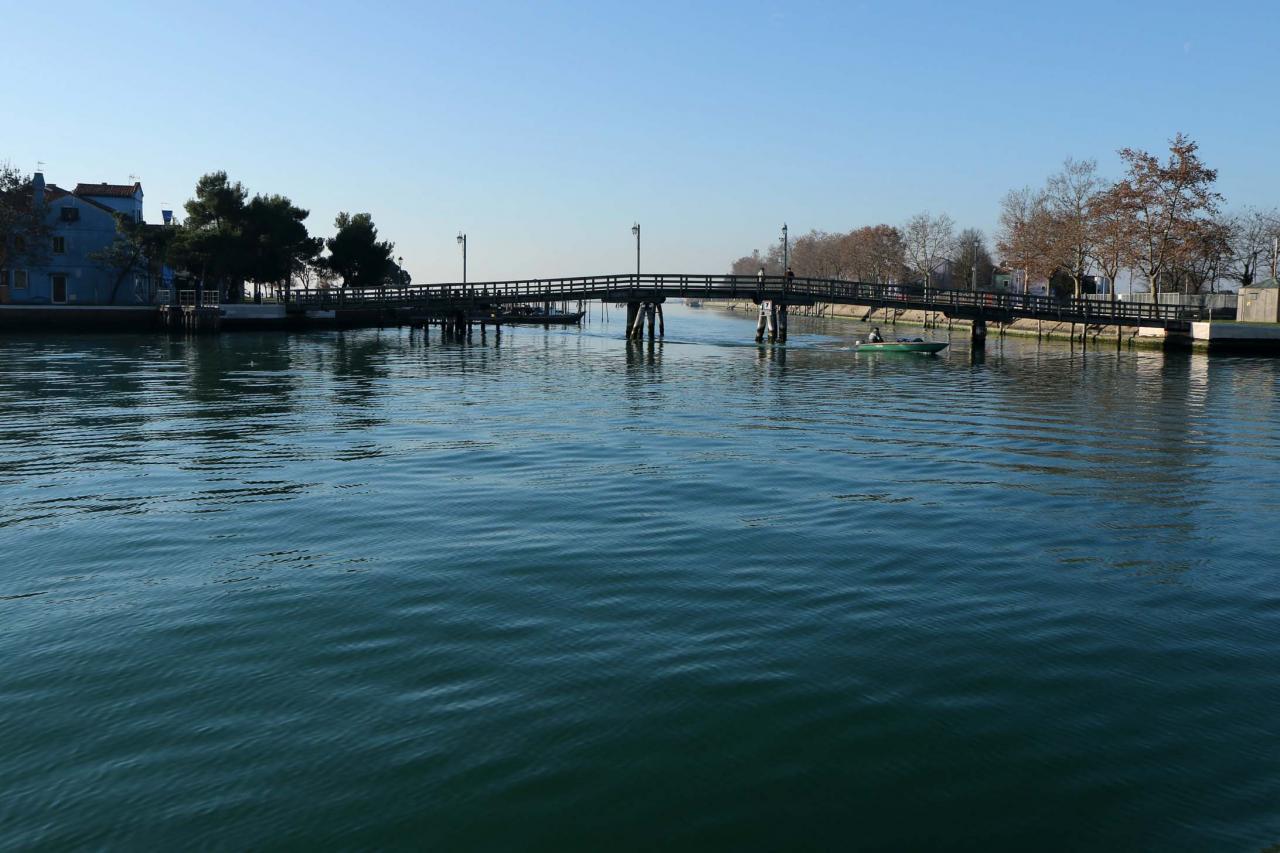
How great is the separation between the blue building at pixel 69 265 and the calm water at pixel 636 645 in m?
66.9

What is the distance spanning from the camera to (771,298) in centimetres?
6725

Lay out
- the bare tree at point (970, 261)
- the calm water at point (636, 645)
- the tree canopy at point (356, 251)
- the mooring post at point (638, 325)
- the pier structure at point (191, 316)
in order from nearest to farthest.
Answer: the calm water at point (636, 645), the pier structure at point (191, 316), the mooring post at point (638, 325), the tree canopy at point (356, 251), the bare tree at point (970, 261)

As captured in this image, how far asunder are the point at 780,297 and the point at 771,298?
63 cm

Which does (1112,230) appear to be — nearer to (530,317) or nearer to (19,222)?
(530,317)

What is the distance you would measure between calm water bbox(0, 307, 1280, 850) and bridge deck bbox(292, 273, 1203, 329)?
4371 centimetres

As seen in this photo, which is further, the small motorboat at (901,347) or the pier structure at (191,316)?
the pier structure at (191,316)

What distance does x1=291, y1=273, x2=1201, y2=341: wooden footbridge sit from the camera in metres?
65.3

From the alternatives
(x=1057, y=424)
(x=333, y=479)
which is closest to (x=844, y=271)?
(x=1057, y=424)

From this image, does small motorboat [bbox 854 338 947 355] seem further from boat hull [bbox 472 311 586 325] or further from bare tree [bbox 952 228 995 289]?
bare tree [bbox 952 228 995 289]

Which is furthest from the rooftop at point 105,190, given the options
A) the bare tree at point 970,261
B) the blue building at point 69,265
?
the bare tree at point 970,261

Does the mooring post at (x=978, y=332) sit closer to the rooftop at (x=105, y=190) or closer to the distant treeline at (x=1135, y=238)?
the distant treeline at (x=1135, y=238)

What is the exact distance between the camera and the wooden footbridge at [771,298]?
214 ft

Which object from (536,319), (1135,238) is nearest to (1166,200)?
(1135,238)

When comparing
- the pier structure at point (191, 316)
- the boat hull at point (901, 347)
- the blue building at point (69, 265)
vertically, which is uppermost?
the blue building at point (69, 265)
